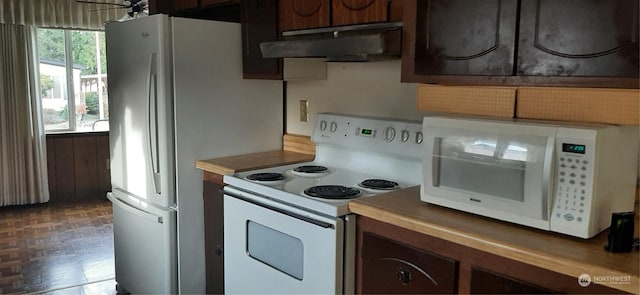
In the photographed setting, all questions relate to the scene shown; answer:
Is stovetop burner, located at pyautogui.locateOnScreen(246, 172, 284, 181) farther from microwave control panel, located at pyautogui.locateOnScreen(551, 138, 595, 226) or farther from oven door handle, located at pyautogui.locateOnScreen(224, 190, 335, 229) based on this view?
microwave control panel, located at pyautogui.locateOnScreen(551, 138, 595, 226)

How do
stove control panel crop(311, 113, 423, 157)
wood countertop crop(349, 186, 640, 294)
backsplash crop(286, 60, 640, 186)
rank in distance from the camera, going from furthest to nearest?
backsplash crop(286, 60, 640, 186) → stove control panel crop(311, 113, 423, 157) → wood countertop crop(349, 186, 640, 294)

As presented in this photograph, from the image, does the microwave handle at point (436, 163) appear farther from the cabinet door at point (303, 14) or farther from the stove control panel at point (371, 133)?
the cabinet door at point (303, 14)

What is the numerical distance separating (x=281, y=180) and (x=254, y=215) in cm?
21

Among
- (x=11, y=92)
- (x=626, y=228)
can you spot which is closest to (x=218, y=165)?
(x=626, y=228)

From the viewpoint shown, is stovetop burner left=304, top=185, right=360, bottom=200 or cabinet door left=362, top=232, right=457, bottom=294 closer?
cabinet door left=362, top=232, right=457, bottom=294

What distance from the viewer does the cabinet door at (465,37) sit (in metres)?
1.61

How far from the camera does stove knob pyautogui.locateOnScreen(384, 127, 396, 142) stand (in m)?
2.31

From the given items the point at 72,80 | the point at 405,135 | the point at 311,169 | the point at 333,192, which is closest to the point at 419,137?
the point at 405,135

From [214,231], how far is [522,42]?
Answer: 1688mm

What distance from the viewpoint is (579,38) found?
1.44 meters

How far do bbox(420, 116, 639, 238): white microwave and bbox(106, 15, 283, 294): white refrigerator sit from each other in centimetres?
131

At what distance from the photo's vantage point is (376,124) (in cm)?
239

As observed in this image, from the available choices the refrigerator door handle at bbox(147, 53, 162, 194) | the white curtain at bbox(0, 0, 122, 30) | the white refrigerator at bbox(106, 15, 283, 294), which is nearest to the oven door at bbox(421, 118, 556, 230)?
the white refrigerator at bbox(106, 15, 283, 294)

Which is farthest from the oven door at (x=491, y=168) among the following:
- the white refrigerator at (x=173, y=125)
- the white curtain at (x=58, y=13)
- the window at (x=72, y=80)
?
the window at (x=72, y=80)
